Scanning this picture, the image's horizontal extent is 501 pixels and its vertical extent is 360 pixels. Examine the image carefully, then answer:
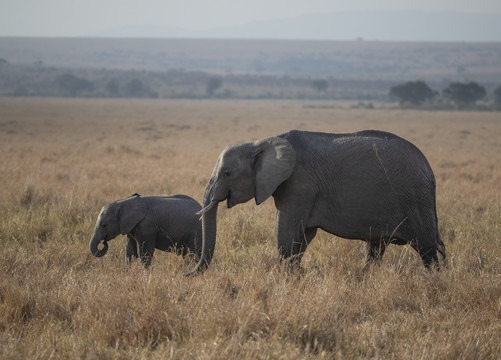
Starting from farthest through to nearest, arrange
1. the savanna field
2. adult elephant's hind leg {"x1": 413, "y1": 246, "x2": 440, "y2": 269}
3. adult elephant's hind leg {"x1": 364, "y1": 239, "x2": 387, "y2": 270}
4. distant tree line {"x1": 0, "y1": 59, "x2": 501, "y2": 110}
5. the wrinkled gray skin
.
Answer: distant tree line {"x1": 0, "y1": 59, "x2": 501, "y2": 110}, adult elephant's hind leg {"x1": 364, "y1": 239, "x2": 387, "y2": 270}, adult elephant's hind leg {"x1": 413, "y1": 246, "x2": 440, "y2": 269}, the wrinkled gray skin, the savanna field

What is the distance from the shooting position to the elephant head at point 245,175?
5.58 meters

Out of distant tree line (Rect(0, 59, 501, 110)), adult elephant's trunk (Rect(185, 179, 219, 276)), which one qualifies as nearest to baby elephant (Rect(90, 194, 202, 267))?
adult elephant's trunk (Rect(185, 179, 219, 276))

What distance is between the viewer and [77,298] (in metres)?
4.96

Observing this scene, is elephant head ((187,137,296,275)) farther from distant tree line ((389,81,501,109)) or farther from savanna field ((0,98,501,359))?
distant tree line ((389,81,501,109))

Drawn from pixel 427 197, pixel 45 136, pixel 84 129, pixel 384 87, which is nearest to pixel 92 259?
pixel 427 197

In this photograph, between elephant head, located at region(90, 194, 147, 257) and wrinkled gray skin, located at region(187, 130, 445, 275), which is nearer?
wrinkled gray skin, located at region(187, 130, 445, 275)

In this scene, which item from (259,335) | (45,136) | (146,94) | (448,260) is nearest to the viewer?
(259,335)

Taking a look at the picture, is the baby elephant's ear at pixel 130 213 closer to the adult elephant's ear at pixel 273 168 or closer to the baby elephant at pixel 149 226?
the baby elephant at pixel 149 226

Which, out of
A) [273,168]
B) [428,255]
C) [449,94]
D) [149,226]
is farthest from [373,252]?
[449,94]

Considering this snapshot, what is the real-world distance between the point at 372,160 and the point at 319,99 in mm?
102090

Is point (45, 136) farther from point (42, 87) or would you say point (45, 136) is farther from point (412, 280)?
point (42, 87)

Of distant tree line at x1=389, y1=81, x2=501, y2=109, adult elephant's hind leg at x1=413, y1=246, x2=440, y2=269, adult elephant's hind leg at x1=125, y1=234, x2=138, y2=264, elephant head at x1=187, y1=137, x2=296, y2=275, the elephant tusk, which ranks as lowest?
distant tree line at x1=389, y1=81, x2=501, y2=109

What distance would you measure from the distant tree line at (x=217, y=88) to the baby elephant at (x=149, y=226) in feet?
232

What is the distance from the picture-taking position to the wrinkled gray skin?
573cm
